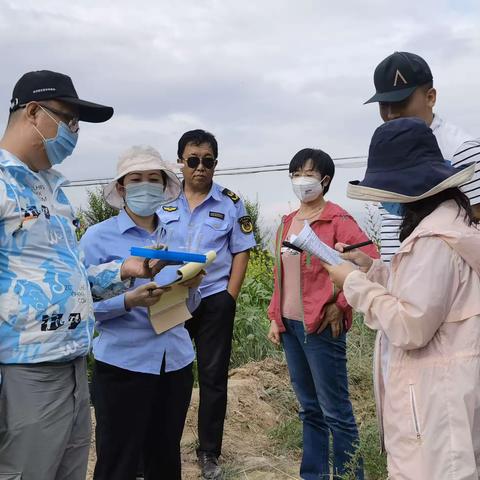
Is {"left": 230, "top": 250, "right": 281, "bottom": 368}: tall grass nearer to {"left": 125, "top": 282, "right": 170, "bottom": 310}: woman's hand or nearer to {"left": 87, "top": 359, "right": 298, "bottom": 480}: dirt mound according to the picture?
{"left": 87, "top": 359, "right": 298, "bottom": 480}: dirt mound

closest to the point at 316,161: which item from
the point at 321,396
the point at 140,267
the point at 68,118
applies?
the point at 321,396

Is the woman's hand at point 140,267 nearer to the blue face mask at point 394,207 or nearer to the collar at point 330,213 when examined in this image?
the blue face mask at point 394,207

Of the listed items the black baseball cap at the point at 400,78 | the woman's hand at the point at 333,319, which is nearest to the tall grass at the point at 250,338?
the woman's hand at the point at 333,319

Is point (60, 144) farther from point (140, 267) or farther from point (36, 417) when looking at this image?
point (36, 417)

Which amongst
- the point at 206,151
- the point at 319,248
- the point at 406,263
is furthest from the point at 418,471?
the point at 206,151

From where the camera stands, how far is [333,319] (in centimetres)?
344

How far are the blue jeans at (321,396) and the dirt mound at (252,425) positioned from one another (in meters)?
0.62

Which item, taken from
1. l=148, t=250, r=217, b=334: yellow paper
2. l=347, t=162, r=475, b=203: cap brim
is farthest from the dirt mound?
l=347, t=162, r=475, b=203: cap brim

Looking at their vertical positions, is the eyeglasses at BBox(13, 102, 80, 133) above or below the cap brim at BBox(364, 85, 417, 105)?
below

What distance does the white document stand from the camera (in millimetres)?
2395

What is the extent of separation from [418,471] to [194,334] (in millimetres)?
2419

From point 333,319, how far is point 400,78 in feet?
4.24

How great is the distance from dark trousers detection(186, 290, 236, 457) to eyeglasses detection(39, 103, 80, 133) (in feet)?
6.08

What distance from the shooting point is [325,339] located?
137 inches
